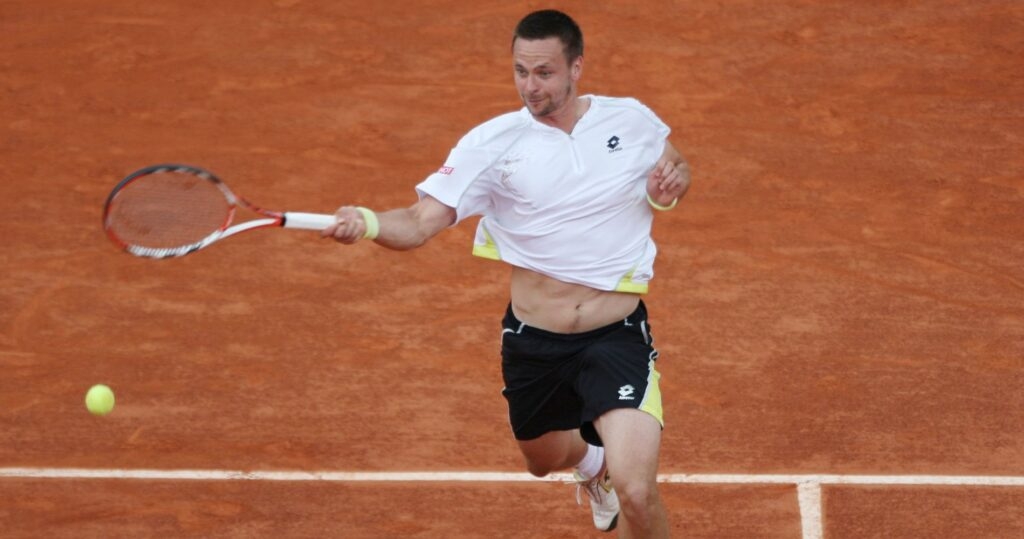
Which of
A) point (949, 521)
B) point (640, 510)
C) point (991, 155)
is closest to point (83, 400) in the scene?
point (640, 510)

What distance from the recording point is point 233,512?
8250 millimetres

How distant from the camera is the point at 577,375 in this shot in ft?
23.9

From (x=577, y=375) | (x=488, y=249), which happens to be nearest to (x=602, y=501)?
(x=577, y=375)

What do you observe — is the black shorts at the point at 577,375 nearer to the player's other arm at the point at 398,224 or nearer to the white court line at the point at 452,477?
the player's other arm at the point at 398,224

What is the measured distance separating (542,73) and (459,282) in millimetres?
3632

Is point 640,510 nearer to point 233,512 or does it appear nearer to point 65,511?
point 233,512

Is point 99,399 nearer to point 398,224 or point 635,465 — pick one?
point 398,224

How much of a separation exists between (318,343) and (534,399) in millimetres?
2588

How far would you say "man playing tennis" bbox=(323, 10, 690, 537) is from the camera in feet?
22.6

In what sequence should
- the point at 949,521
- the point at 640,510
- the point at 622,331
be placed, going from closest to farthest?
the point at 640,510 → the point at 622,331 → the point at 949,521

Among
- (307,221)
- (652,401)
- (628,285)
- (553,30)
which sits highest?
(553,30)

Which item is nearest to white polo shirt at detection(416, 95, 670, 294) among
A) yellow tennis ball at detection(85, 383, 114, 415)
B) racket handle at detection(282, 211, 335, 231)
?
racket handle at detection(282, 211, 335, 231)

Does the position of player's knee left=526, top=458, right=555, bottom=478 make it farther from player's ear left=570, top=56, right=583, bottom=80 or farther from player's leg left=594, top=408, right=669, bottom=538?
player's ear left=570, top=56, right=583, bottom=80

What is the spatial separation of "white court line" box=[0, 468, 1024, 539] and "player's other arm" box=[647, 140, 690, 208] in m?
1.99
